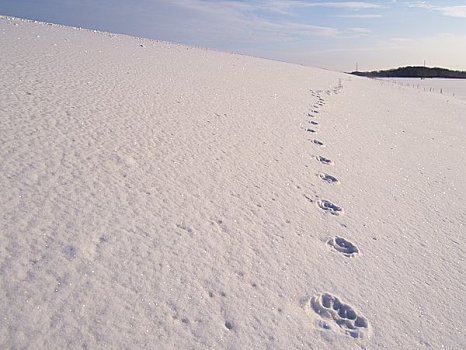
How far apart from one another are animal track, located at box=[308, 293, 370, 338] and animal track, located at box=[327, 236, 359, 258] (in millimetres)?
550

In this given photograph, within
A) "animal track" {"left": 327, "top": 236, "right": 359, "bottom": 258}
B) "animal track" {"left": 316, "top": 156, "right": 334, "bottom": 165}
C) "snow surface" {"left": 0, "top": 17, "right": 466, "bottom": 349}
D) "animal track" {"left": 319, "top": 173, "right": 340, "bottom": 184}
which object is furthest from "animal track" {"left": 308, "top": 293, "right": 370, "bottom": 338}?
"animal track" {"left": 316, "top": 156, "right": 334, "bottom": 165}

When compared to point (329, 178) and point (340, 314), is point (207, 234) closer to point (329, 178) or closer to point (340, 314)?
point (340, 314)

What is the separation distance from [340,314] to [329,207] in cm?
134

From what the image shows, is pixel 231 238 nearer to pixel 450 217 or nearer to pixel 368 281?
Answer: pixel 368 281

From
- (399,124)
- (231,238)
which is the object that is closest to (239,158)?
(231,238)

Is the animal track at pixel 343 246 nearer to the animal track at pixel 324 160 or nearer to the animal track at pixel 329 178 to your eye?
the animal track at pixel 329 178

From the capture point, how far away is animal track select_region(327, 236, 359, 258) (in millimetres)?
2605

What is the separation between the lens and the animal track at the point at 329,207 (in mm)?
3162

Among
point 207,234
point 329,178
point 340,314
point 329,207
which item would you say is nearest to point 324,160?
point 329,178

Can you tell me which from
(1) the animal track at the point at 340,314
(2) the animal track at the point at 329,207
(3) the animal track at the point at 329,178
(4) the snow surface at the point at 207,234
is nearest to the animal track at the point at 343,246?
(4) the snow surface at the point at 207,234

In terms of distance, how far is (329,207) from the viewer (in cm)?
325

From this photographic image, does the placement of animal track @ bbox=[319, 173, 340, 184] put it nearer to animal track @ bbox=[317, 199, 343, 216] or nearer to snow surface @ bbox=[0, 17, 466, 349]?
snow surface @ bbox=[0, 17, 466, 349]

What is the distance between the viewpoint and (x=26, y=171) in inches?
105

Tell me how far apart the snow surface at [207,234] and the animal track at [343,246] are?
0.6 inches
